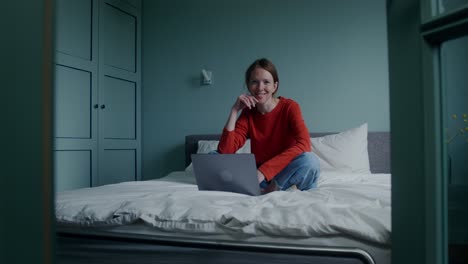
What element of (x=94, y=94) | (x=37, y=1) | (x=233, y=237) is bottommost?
(x=233, y=237)

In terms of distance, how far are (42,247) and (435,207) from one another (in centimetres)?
57

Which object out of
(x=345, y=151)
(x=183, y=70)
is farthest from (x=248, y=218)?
(x=183, y=70)

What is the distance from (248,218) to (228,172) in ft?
1.71

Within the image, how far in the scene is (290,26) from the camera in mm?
3402

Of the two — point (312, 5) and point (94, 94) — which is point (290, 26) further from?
point (94, 94)

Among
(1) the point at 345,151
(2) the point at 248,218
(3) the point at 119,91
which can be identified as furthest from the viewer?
(3) the point at 119,91

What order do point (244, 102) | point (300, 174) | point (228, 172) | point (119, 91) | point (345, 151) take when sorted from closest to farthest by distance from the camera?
1. point (228, 172)
2. point (300, 174)
3. point (244, 102)
4. point (345, 151)
5. point (119, 91)

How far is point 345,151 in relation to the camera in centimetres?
280

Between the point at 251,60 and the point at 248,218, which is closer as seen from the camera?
the point at 248,218

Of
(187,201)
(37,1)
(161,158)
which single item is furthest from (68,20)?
(37,1)

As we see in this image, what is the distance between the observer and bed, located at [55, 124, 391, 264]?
3.45 ft

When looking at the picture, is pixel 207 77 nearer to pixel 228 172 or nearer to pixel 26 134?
pixel 228 172

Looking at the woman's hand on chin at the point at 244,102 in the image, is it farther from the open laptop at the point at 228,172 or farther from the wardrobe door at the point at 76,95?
the wardrobe door at the point at 76,95

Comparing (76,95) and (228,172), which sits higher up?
(76,95)
